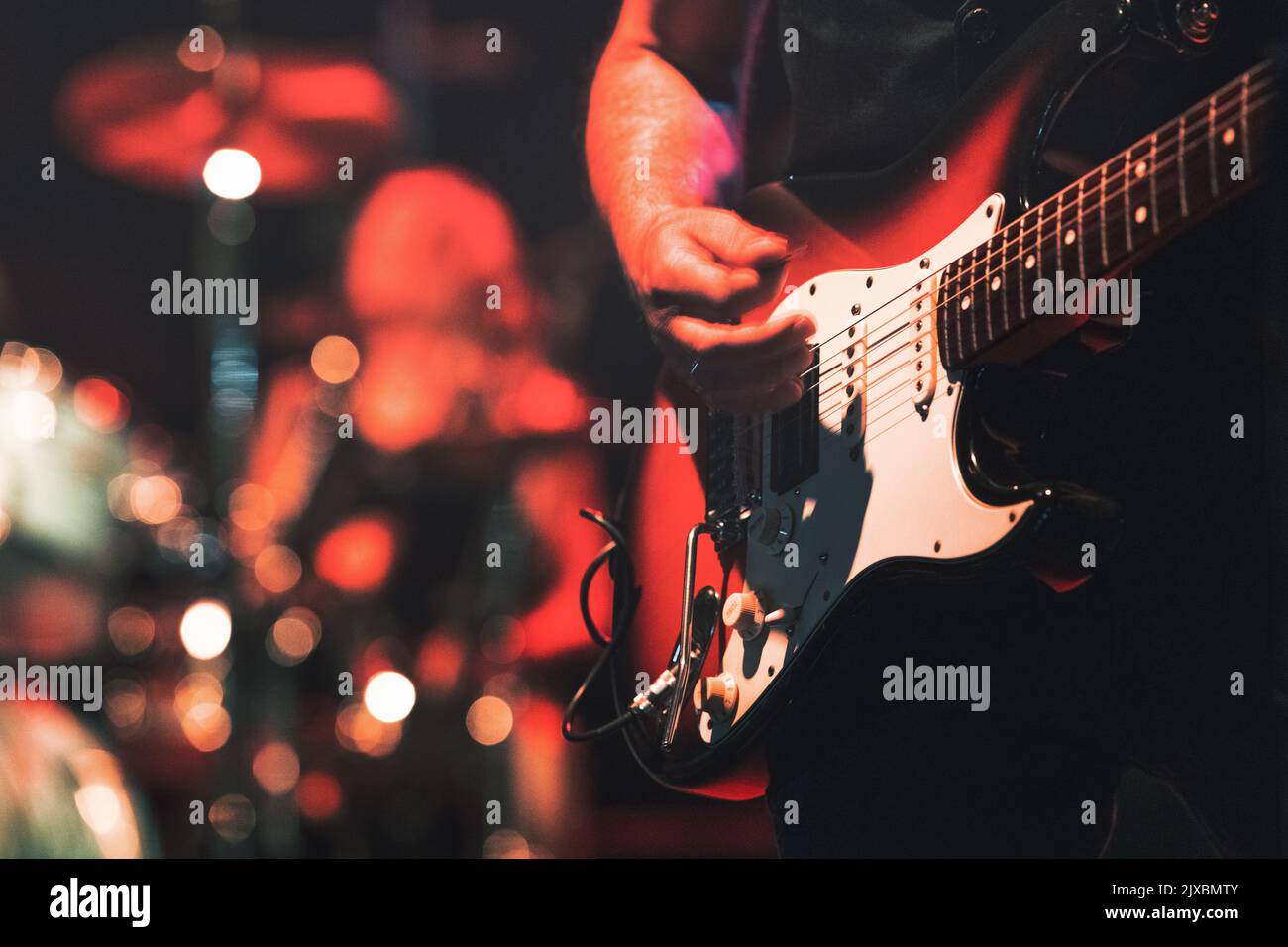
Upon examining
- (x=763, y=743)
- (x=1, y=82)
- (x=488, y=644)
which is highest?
(x=1, y=82)

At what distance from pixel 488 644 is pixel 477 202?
556 millimetres

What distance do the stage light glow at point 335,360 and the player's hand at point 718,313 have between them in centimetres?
41

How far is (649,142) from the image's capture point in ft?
4.33

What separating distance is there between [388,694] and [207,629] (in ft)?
0.95

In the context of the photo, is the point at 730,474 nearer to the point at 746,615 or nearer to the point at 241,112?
the point at 746,615

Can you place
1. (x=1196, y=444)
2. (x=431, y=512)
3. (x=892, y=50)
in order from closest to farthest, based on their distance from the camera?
(x=1196, y=444) → (x=892, y=50) → (x=431, y=512)

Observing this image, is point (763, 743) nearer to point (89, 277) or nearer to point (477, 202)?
point (477, 202)

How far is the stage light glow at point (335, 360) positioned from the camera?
140 centimetres

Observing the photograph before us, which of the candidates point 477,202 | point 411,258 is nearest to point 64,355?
point 411,258

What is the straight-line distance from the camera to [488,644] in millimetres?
1403

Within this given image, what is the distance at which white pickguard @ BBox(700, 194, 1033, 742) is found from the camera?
0.92 meters

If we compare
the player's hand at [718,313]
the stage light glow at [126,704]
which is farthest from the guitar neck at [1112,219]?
the stage light glow at [126,704]

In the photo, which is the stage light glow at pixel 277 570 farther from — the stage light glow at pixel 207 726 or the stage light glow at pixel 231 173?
the stage light glow at pixel 231 173

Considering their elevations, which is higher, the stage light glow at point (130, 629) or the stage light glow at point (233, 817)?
the stage light glow at point (130, 629)
